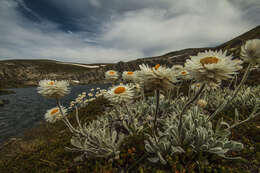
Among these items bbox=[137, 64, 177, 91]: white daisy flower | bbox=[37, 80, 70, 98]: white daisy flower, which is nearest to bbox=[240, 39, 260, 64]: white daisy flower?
bbox=[137, 64, 177, 91]: white daisy flower

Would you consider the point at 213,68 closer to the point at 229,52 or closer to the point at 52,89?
the point at 52,89

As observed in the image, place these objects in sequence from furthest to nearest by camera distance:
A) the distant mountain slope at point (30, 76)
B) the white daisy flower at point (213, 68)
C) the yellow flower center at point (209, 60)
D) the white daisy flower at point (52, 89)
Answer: the distant mountain slope at point (30, 76) → the white daisy flower at point (52, 89) → the yellow flower center at point (209, 60) → the white daisy flower at point (213, 68)

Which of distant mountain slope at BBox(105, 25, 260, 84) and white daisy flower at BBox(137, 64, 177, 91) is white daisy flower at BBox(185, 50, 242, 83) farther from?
distant mountain slope at BBox(105, 25, 260, 84)

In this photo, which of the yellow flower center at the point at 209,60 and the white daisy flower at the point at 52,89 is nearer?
the yellow flower center at the point at 209,60

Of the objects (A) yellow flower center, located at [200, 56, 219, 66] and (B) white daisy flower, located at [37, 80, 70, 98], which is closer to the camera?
(A) yellow flower center, located at [200, 56, 219, 66]

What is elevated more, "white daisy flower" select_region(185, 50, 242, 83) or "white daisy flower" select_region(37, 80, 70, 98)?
"white daisy flower" select_region(185, 50, 242, 83)

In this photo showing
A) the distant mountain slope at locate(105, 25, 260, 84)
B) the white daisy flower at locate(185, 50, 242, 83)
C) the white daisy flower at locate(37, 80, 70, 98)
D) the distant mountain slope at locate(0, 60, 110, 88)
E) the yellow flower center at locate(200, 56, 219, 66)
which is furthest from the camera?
the distant mountain slope at locate(0, 60, 110, 88)

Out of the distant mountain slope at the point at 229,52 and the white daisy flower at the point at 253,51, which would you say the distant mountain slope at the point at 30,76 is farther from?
the white daisy flower at the point at 253,51

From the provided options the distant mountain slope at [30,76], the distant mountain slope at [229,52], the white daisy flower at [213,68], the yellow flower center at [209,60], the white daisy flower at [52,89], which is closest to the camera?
the white daisy flower at [213,68]

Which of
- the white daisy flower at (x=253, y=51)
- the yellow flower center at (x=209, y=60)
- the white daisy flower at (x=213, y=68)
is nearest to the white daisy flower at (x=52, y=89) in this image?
the white daisy flower at (x=213, y=68)

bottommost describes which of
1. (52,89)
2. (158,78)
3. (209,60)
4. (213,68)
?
(52,89)

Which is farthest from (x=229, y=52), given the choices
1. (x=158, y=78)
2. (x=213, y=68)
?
(x=158, y=78)

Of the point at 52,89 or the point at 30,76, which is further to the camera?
the point at 30,76

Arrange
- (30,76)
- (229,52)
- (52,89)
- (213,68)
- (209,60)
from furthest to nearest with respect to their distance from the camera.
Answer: (30,76)
(229,52)
(52,89)
(209,60)
(213,68)
